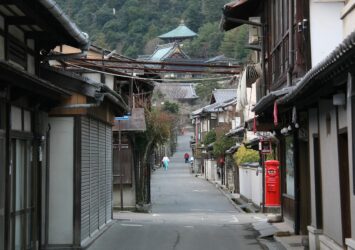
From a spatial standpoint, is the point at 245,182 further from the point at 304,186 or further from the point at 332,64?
the point at 332,64

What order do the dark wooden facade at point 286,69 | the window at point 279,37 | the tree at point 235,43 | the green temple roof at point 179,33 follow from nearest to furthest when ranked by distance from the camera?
1. the dark wooden facade at point 286,69
2. the window at point 279,37
3. the tree at point 235,43
4. the green temple roof at point 179,33

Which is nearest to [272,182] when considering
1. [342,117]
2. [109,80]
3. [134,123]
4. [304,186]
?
[134,123]

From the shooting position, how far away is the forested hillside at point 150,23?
308 feet

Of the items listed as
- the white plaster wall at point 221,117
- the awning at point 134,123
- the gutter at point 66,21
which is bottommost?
the awning at point 134,123

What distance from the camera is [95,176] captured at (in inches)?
669

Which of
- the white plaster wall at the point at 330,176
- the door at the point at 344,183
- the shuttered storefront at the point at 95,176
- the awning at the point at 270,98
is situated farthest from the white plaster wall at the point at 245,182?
the door at the point at 344,183

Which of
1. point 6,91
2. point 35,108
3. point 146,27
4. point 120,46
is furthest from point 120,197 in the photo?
point 146,27

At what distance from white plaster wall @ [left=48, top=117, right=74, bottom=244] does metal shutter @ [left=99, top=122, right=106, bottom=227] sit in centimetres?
345

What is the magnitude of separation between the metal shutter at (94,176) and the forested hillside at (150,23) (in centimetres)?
7051

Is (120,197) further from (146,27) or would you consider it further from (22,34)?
(146,27)

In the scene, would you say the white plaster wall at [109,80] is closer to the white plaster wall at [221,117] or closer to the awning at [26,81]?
the awning at [26,81]

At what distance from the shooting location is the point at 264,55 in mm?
21781

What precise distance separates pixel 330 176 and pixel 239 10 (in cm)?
1227

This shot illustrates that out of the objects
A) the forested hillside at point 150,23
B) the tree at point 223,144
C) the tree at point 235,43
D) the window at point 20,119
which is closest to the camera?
the window at point 20,119
